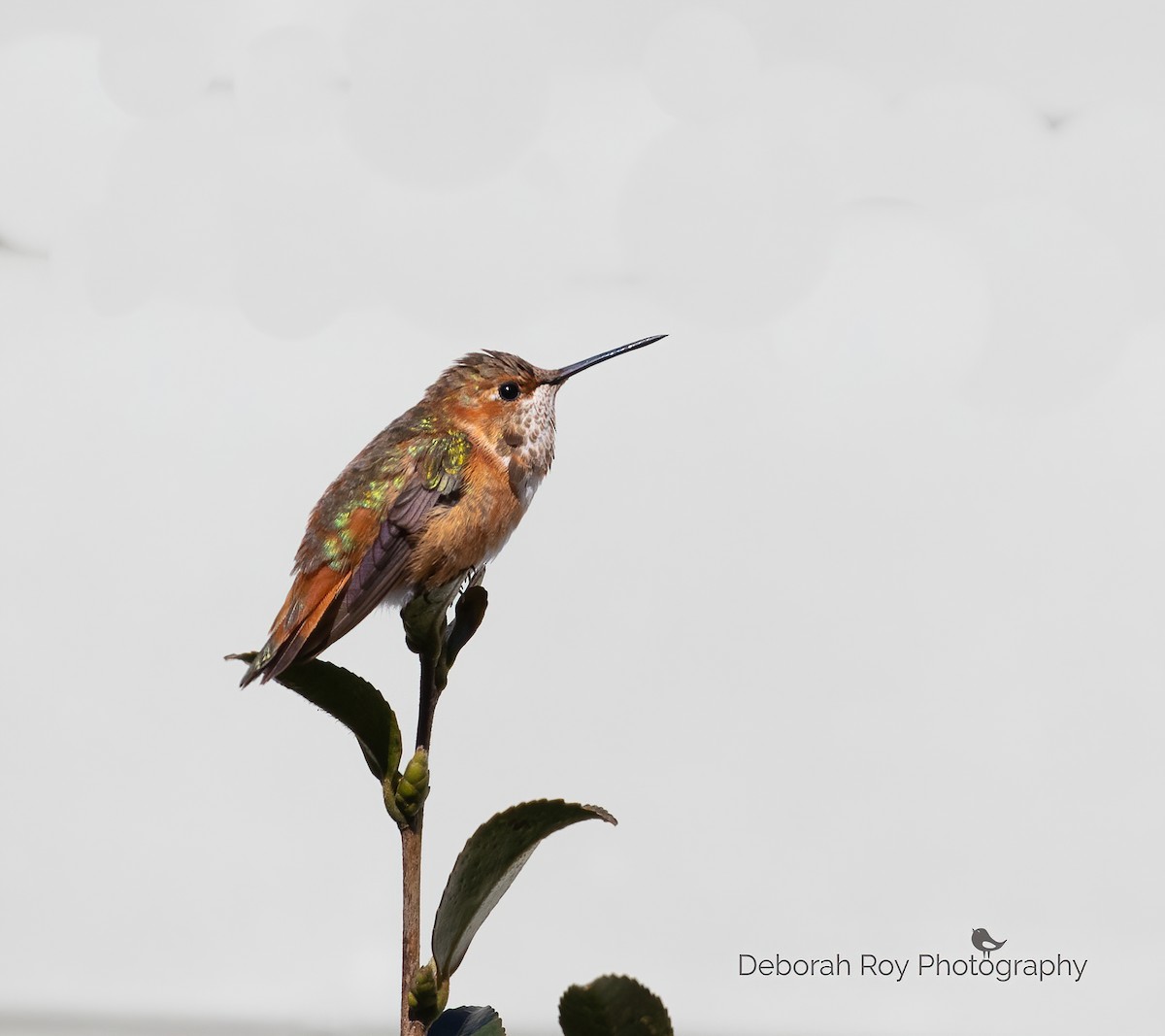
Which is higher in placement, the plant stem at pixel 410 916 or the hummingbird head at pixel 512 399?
the hummingbird head at pixel 512 399

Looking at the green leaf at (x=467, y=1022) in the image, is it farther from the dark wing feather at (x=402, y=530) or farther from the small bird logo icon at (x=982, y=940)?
the small bird logo icon at (x=982, y=940)

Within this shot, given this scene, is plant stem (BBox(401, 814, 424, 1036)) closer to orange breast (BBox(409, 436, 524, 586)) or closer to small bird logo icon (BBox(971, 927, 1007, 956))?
orange breast (BBox(409, 436, 524, 586))

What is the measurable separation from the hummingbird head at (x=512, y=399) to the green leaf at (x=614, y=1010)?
374 millimetres

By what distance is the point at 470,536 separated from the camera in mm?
753

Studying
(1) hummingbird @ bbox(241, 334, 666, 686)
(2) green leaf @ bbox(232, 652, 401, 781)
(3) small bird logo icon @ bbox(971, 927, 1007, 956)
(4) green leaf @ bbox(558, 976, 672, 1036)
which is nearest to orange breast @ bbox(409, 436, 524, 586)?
(1) hummingbird @ bbox(241, 334, 666, 686)

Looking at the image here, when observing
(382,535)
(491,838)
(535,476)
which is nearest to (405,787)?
(491,838)

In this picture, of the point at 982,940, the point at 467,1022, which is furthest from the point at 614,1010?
the point at 982,940

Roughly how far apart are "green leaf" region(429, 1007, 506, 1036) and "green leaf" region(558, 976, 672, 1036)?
41 millimetres

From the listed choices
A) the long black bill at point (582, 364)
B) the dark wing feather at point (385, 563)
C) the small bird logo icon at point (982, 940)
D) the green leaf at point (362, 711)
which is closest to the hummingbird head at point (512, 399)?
the long black bill at point (582, 364)

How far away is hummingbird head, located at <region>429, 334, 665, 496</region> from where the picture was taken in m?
0.83

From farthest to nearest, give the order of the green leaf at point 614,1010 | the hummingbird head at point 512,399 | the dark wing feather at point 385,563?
the hummingbird head at point 512,399 < the dark wing feather at point 385,563 < the green leaf at point 614,1010

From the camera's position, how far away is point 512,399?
85 cm

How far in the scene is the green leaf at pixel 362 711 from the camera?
1.86ft

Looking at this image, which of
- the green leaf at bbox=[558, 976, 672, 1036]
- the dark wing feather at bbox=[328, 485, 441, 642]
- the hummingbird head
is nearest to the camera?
the green leaf at bbox=[558, 976, 672, 1036]
